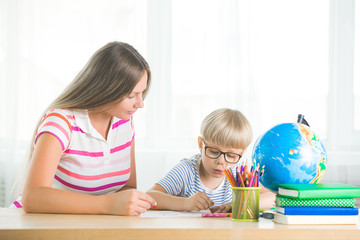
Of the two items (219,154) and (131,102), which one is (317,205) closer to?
(219,154)

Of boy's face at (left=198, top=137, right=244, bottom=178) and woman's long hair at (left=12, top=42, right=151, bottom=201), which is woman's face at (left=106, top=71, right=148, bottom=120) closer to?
woman's long hair at (left=12, top=42, right=151, bottom=201)

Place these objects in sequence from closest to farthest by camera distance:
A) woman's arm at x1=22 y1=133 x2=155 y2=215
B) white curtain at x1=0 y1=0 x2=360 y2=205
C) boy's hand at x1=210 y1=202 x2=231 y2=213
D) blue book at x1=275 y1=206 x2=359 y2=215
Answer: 1. blue book at x1=275 y1=206 x2=359 y2=215
2. woman's arm at x1=22 y1=133 x2=155 y2=215
3. boy's hand at x1=210 y1=202 x2=231 y2=213
4. white curtain at x1=0 y1=0 x2=360 y2=205

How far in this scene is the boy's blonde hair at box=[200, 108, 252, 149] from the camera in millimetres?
1752

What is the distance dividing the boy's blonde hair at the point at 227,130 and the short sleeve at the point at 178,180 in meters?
0.17

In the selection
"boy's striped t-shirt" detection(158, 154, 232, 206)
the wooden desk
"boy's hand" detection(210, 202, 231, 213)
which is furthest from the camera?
"boy's striped t-shirt" detection(158, 154, 232, 206)

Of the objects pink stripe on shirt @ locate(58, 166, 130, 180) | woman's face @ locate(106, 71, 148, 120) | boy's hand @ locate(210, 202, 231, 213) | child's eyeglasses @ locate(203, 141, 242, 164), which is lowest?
boy's hand @ locate(210, 202, 231, 213)

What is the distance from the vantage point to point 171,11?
312 cm

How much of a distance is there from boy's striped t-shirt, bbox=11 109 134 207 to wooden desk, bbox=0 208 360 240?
0.43m

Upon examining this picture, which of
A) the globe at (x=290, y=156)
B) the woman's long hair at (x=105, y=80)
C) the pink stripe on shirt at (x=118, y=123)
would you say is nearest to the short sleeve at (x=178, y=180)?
the pink stripe on shirt at (x=118, y=123)

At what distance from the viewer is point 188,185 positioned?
6.10ft

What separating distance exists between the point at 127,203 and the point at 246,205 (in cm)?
33

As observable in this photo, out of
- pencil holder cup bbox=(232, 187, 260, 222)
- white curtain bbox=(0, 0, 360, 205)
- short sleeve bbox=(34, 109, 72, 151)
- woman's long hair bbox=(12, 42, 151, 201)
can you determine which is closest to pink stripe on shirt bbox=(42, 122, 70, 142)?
short sleeve bbox=(34, 109, 72, 151)

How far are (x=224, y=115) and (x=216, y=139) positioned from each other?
12 cm

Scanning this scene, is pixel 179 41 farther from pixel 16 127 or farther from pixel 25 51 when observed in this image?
pixel 16 127
